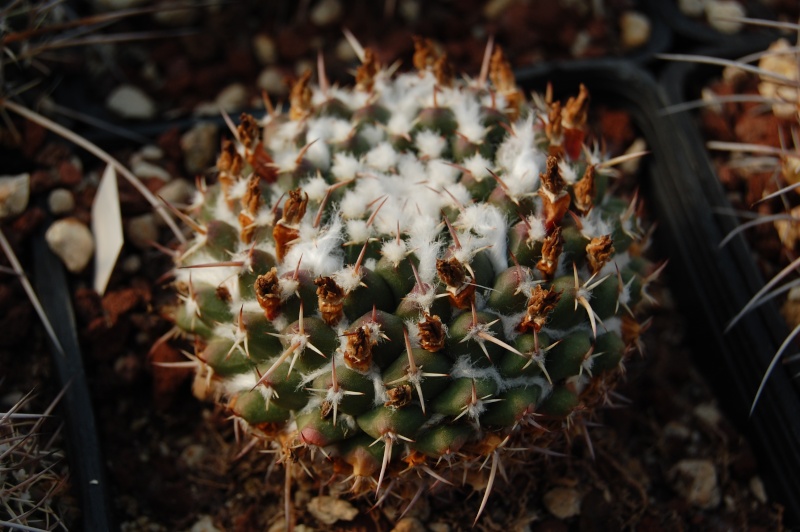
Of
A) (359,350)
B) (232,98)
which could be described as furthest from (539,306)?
(232,98)

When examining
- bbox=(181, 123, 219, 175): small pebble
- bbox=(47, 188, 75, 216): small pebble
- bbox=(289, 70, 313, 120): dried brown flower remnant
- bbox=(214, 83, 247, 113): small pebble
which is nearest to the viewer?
bbox=(289, 70, 313, 120): dried brown flower remnant

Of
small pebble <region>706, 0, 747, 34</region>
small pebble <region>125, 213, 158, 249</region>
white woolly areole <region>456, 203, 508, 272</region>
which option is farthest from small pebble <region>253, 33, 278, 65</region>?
small pebble <region>706, 0, 747, 34</region>

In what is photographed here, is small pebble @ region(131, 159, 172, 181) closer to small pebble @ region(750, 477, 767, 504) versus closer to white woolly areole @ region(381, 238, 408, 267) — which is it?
white woolly areole @ region(381, 238, 408, 267)

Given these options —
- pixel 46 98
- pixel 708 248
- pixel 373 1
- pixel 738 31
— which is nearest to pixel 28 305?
pixel 46 98

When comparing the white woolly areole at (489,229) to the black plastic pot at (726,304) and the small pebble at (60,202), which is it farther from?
the small pebble at (60,202)

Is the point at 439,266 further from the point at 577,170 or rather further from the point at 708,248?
the point at 708,248

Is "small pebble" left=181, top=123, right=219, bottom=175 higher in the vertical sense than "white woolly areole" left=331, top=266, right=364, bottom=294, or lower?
higher

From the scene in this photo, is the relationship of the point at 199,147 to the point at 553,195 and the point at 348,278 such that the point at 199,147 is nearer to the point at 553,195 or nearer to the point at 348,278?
the point at 348,278
